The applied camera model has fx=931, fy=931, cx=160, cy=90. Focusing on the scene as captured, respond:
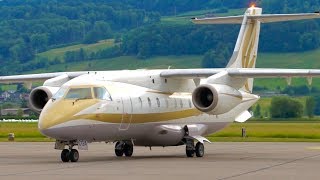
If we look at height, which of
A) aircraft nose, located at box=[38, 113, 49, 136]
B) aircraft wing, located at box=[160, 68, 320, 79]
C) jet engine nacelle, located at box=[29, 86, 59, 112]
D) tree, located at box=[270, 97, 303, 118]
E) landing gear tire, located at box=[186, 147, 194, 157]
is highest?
aircraft wing, located at box=[160, 68, 320, 79]

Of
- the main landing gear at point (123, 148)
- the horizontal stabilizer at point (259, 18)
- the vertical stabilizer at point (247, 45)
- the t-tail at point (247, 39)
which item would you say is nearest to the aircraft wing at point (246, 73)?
the horizontal stabilizer at point (259, 18)

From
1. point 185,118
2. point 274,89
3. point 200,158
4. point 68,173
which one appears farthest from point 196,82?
point 274,89

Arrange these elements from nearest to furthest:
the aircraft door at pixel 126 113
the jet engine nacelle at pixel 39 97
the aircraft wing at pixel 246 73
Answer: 1. the aircraft door at pixel 126 113
2. the aircraft wing at pixel 246 73
3. the jet engine nacelle at pixel 39 97

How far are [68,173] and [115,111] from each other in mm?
6851

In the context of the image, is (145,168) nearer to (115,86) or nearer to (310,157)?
(115,86)

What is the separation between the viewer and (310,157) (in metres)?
34.3

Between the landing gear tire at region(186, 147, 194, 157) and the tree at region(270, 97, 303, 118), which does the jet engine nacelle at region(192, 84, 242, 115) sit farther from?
the tree at region(270, 97, 303, 118)

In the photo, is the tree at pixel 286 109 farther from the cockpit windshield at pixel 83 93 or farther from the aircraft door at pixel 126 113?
the cockpit windshield at pixel 83 93

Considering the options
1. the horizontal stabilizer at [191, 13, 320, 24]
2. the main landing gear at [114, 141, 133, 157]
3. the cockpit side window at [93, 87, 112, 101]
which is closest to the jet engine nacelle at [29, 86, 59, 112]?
the main landing gear at [114, 141, 133, 157]

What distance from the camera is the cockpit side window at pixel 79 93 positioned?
31636 mm

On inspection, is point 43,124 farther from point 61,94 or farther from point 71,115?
point 61,94

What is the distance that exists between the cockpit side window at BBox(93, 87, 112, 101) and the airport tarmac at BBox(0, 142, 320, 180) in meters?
2.22

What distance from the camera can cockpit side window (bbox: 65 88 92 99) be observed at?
3164cm

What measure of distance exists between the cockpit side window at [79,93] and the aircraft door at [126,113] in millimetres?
1522
